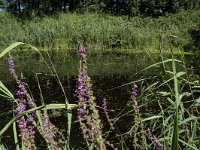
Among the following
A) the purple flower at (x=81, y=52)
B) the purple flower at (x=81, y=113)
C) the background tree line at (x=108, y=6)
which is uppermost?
the purple flower at (x=81, y=52)

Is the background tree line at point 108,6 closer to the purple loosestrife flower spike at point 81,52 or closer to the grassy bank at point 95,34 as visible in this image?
the grassy bank at point 95,34

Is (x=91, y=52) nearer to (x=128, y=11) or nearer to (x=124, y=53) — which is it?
(x=124, y=53)

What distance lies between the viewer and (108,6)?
46.3 metres

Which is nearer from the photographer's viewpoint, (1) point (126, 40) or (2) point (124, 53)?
(2) point (124, 53)

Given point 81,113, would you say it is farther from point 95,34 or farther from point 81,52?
point 95,34

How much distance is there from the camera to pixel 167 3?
39375 mm

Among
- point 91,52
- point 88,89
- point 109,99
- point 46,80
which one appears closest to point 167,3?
point 91,52

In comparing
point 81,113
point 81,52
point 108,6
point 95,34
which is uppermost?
point 81,52

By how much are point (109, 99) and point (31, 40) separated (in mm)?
15654

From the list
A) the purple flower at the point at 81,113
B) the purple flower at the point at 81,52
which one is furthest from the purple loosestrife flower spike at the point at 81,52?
the purple flower at the point at 81,113

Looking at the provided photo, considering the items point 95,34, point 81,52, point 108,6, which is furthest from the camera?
point 108,6

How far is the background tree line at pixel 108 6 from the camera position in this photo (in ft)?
128

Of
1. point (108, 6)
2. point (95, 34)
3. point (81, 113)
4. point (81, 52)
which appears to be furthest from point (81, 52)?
point (108, 6)

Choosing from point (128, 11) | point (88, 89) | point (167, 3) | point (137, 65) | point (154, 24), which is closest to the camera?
point (88, 89)
